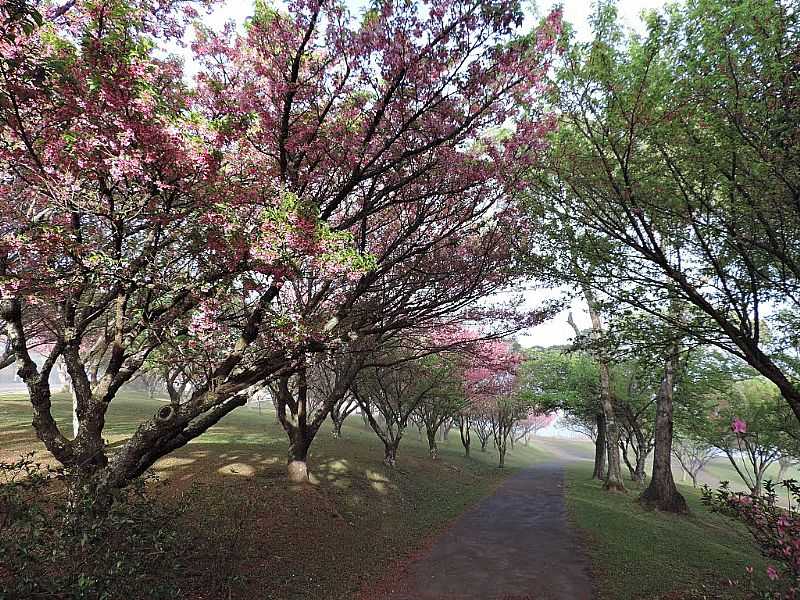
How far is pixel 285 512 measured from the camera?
13.3 m

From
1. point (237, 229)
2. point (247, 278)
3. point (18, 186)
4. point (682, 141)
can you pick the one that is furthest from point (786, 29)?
point (18, 186)

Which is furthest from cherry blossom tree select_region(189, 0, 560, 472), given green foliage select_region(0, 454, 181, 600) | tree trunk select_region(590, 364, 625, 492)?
tree trunk select_region(590, 364, 625, 492)

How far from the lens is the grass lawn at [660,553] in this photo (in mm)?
9812

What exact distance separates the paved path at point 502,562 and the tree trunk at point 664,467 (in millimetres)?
4877

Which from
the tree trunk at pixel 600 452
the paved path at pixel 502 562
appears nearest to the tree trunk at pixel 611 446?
the tree trunk at pixel 600 452

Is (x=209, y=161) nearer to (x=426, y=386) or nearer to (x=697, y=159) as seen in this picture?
(x=697, y=159)

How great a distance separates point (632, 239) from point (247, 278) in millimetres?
9622

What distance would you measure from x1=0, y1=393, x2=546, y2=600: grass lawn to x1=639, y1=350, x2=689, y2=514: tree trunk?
875 centimetres

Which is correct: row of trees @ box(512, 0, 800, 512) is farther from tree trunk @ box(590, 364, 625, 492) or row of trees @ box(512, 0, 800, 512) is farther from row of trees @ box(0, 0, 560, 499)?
tree trunk @ box(590, 364, 625, 492)

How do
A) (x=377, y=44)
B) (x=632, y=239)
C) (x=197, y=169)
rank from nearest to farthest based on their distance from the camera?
1. (x=197, y=169)
2. (x=377, y=44)
3. (x=632, y=239)

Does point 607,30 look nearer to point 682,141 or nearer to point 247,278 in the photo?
point 682,141

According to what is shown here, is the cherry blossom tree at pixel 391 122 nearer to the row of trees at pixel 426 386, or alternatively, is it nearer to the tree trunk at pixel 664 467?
the row of trees at pixel 426 386

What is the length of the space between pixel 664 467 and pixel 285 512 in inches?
698

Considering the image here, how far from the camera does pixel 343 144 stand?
883 cm
